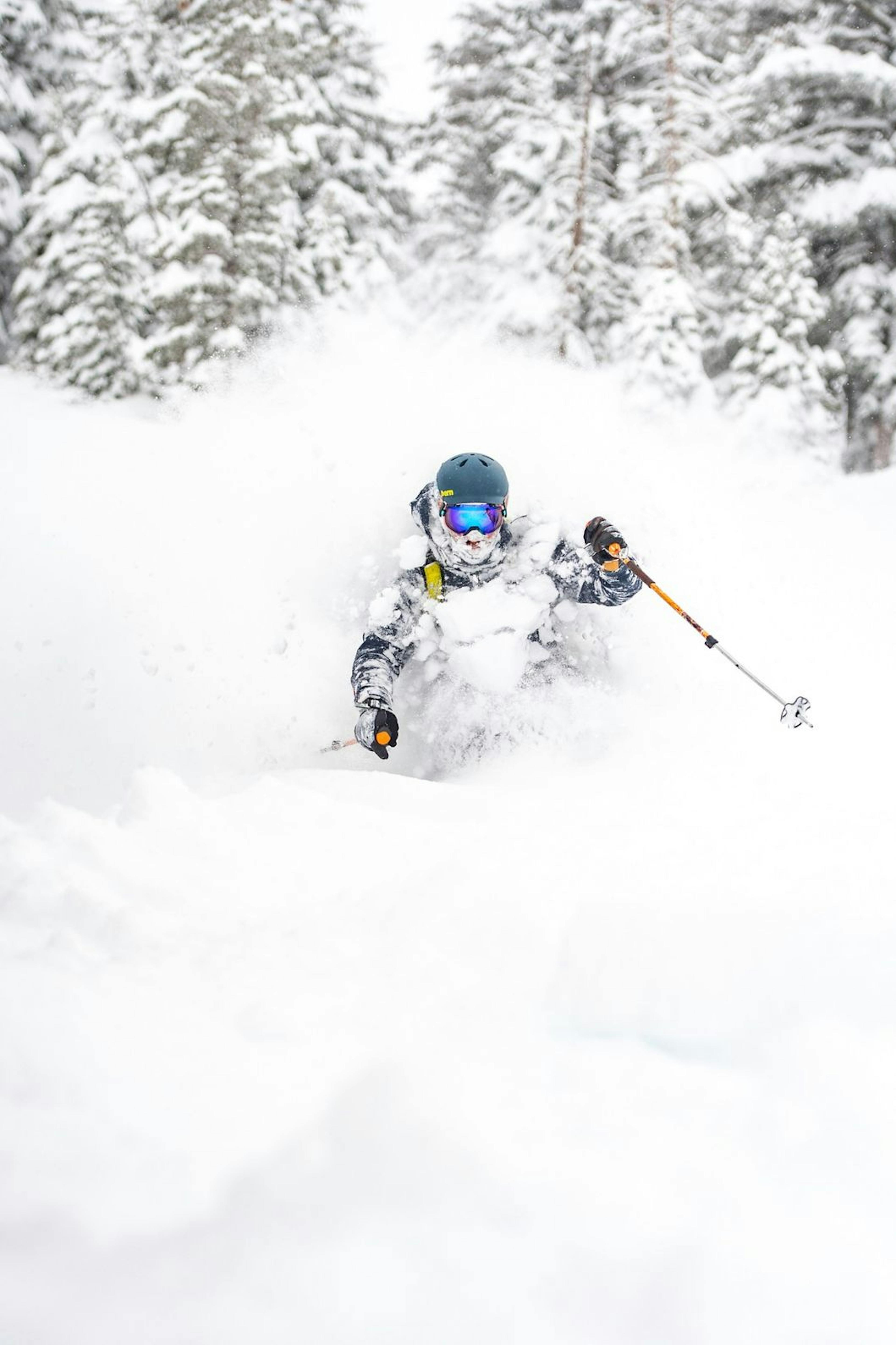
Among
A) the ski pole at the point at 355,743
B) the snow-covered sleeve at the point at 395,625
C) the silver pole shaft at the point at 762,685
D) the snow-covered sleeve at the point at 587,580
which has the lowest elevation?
the ski pole at the point at 355,743

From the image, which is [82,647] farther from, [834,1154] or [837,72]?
[837,72]

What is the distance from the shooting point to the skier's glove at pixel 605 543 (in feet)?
16.1

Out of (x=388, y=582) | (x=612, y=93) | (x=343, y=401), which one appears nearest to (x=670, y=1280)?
(x=388, y=582)

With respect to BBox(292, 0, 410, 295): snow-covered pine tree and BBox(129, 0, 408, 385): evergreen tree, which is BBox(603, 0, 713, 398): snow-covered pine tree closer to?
BBox(292, 0, 410, 295): snow-covered pine tree

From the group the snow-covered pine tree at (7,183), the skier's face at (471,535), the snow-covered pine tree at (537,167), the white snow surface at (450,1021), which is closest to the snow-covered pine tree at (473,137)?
the snow-covered pine tree at (537,167)

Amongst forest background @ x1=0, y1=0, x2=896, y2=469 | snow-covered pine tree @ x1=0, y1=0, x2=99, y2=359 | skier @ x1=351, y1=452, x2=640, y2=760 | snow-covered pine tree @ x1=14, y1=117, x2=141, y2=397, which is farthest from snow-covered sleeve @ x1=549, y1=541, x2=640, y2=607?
snow-covered pine tree @ x1=0, y1=0, x2=99, y2=359

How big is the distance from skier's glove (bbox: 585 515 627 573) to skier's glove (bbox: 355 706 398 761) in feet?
5.04

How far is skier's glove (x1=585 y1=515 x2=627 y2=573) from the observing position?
492cm

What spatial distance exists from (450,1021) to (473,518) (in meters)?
3.40

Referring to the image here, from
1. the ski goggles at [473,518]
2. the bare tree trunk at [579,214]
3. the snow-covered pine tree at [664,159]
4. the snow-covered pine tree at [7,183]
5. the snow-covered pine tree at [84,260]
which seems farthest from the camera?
the bare tree trunk at [579,214]

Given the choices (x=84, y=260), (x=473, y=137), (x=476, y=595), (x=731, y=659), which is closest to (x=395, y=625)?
(x=476, y=595)

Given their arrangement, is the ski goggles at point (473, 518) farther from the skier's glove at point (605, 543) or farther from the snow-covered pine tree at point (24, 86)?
the snow-covered pine tree at point (24, 86)

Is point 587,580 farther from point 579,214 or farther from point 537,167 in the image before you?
point 537,167

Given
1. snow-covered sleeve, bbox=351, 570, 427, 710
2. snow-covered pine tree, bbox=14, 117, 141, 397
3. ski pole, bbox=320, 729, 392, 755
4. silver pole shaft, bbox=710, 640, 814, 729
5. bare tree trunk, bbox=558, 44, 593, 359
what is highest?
bare tree trunk, bbox=558, 44, 593, 359
